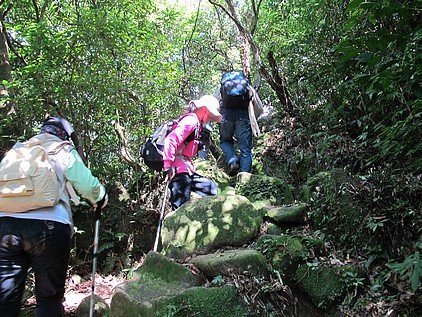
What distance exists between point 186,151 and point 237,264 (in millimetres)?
2047

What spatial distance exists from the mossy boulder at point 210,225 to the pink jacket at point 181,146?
566 millimetres

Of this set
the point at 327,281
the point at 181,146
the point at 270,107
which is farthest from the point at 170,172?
the point at 270,107

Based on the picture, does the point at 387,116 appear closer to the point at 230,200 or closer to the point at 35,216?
the point at 230,200

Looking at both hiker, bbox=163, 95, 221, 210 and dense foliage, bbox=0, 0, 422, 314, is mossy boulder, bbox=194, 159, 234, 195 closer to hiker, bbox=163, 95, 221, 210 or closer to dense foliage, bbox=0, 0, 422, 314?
dense foliage, bbox=0, 0, 422, 314

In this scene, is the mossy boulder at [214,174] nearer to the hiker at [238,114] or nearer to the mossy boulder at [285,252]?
the hiker at [238,114]

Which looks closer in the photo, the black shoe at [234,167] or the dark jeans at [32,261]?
the dark jeans at [32,261]

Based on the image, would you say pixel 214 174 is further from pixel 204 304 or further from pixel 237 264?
pixel 204 304

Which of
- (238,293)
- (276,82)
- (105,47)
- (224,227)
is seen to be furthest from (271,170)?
(238,293)

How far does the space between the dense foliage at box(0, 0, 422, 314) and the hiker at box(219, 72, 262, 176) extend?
960 millimetres

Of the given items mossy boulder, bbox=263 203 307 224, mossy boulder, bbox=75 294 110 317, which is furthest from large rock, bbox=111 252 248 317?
mossy boulder, bbox=263 203 307 224

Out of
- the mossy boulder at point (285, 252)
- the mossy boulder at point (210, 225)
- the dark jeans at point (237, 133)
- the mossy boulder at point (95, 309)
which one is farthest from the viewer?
the dark jeans at point (237, 133)

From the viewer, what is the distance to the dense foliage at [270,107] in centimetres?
447

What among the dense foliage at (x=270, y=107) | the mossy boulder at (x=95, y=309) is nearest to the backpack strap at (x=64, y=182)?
the mossy boulder at (x=95, y=309)

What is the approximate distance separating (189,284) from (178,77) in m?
5.64
